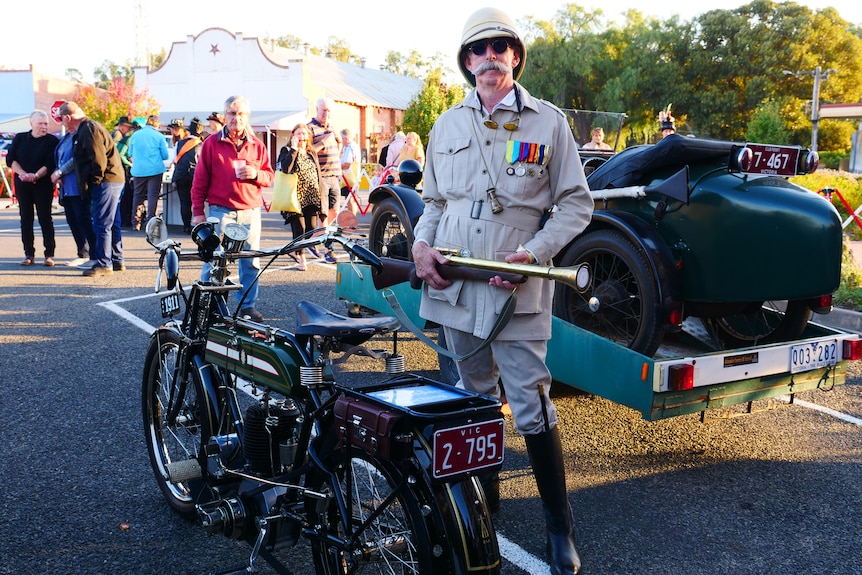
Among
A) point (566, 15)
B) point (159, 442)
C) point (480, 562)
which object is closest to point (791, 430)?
point (480, 562)

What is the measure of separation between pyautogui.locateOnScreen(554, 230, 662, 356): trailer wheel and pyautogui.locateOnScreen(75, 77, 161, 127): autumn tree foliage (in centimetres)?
2520

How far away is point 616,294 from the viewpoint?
4.78 meters

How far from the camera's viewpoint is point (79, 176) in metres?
9.28

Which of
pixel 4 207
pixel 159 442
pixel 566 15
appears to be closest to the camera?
pixel 159 442

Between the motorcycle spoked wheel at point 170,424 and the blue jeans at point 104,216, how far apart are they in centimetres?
627

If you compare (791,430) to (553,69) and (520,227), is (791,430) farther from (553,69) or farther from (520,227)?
(553,69)

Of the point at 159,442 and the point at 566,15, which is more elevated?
the point at 566,15

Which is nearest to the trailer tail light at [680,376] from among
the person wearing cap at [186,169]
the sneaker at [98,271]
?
the sneaker at [98,271]

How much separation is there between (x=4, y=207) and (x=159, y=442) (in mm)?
18058

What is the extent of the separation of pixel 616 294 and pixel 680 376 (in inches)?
36.8

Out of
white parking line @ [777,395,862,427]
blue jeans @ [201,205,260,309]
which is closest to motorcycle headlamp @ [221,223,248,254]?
white parking line @ [777,395,862,427]

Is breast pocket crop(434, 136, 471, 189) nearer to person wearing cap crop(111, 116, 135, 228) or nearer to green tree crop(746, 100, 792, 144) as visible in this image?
person wearing cap crop(111, 116, 135, 228)

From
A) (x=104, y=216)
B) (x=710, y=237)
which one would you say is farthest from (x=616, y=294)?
(x=104, y=216)

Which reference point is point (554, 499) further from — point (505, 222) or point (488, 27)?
point (488, 27)
